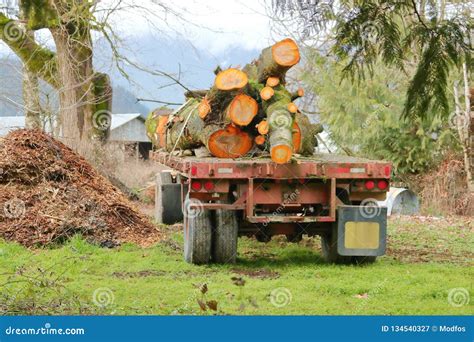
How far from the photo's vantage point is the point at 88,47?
17828mm

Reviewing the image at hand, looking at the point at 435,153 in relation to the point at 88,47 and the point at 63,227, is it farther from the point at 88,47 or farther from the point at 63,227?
the point at 63,227

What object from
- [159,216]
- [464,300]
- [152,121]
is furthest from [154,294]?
[152,121]

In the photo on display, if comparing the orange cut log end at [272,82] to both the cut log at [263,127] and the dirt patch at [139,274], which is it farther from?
the dirt patch at [139,274]

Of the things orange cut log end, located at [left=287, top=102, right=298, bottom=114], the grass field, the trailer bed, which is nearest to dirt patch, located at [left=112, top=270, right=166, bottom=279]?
the grass field

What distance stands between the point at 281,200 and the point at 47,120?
10219 mm

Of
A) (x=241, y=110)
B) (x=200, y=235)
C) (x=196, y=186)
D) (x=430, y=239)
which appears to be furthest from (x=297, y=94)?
(x=430, y=239)

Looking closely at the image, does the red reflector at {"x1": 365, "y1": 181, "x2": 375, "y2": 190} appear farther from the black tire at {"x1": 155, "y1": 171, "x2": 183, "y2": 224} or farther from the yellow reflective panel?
the black tire at {"x1": 155, "y1": 171, "x2": 183, "y2": 224}

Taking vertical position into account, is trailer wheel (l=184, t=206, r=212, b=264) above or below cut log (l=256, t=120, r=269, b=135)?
below

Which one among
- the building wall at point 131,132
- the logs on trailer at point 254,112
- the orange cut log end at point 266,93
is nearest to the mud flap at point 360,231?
the logs on trailer at point 254,112

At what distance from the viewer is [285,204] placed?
9.05 m

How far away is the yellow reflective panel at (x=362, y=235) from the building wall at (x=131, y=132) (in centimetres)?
3979

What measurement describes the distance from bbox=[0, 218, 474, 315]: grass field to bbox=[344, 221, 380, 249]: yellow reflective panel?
0.29 m

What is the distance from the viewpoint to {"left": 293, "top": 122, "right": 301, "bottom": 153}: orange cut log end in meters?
9.72

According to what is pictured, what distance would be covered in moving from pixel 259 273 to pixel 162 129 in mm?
4538
